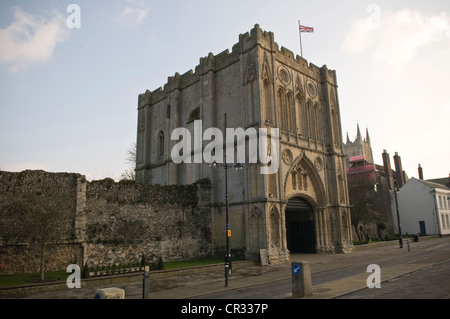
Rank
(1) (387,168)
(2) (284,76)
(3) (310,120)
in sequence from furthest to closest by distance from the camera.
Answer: (1) (387,168)
(3) (310,120)
(2) (284,76)

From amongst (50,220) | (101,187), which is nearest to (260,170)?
(101,187)

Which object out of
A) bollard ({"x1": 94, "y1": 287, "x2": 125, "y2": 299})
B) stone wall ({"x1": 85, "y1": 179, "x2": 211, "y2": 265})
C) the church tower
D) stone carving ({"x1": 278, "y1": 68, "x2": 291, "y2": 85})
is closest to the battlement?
stone carving ({"x1": 278, "y1": 68, "x2": 291, "y2": 85})

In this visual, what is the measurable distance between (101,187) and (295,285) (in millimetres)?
16136

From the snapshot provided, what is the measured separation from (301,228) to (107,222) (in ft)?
60.0

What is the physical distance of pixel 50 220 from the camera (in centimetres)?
1698

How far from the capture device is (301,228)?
32.3 m

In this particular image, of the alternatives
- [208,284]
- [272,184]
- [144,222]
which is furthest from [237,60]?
[208,284]

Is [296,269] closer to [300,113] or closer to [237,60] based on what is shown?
[237,60]

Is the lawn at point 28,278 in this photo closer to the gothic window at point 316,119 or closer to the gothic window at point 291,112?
the gothic window at point 291,112

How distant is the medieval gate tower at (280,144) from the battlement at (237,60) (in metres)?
0.10

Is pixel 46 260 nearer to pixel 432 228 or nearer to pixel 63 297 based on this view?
pixel 63 297
